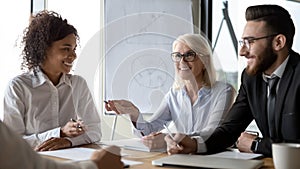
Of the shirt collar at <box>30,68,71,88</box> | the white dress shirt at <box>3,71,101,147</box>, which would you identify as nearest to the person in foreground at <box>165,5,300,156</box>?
the white dress shirt at <box>3,71,101,147</box>

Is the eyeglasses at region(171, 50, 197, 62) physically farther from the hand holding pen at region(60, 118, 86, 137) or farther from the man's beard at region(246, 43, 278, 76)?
the hand holding pen at region(60, 118, 86, 137)

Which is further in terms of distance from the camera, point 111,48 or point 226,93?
point 226,93

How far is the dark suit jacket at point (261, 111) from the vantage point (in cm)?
186

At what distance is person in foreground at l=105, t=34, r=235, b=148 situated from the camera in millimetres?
2014

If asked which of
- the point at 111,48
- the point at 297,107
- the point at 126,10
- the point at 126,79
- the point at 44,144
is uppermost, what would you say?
the point at 126,10

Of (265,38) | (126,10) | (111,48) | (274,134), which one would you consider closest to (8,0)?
(126,10)

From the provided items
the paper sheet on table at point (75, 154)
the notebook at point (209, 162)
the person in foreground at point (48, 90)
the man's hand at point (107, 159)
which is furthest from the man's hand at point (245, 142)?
the man's hand at point (107, 159)

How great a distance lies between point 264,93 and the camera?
1975 millimetres

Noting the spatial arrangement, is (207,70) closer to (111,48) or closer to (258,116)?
(258,116)

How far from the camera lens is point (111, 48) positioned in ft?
5.96

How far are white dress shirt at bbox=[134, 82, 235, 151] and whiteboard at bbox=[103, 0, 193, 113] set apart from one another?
0.14 meters

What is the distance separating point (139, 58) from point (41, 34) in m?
0.83

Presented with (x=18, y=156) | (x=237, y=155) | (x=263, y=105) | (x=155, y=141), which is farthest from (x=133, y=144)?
(x=18, y=156)

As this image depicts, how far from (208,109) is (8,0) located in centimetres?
178
